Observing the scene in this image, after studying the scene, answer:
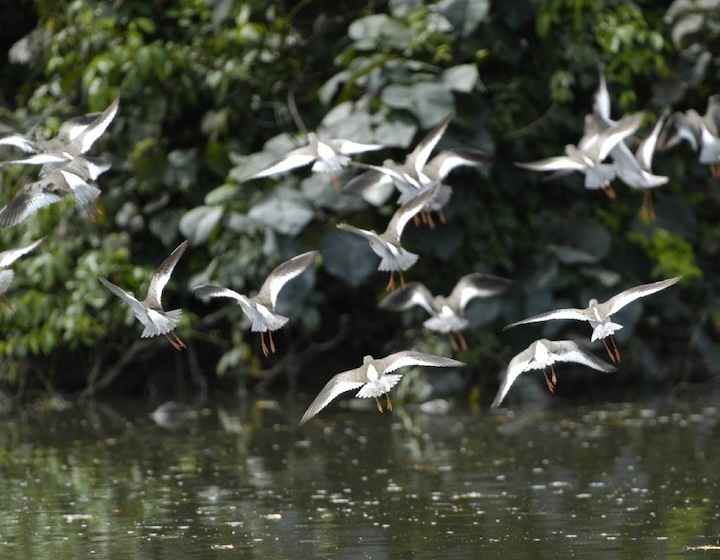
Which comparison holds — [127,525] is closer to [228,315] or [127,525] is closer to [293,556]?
[293,556]

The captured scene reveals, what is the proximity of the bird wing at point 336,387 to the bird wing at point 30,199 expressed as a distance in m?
1.89

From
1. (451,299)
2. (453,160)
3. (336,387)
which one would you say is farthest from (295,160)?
(336,387)

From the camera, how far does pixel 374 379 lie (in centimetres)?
784

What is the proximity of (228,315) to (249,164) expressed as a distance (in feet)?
6.92

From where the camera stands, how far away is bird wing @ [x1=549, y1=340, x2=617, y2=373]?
27.1 ft

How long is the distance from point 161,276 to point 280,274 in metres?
0.95

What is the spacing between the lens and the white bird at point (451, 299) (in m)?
10.6

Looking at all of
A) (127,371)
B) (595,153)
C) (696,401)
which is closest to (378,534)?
(595,153)

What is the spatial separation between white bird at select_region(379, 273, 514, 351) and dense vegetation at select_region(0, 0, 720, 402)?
1.05 metres

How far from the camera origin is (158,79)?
13.5 m

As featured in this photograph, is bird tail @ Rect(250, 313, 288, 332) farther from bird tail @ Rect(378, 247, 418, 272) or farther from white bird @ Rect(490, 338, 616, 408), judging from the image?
white bird @ Rect(490, 338, 616, 408)

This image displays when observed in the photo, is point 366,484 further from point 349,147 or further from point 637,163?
point 637,163

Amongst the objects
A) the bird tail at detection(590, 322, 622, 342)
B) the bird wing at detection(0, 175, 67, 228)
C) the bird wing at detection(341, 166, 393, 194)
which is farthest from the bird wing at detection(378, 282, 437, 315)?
the bird wing at detection(0, 175, 67, 228)

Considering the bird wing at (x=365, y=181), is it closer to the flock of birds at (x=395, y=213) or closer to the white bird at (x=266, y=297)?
the flock of birds at (x=395, y=213)
